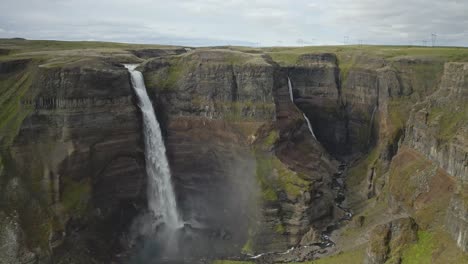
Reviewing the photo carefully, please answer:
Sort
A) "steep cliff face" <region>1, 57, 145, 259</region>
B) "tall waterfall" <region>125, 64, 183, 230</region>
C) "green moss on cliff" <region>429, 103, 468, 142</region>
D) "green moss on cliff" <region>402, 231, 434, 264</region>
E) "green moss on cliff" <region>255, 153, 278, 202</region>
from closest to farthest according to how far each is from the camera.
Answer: "green moss on cliff" <region>402, 231, 434, 264</region>, "steep cliff face" <region>1, 57, 145, 259</region>, "green moss on cliff" <region>429, 103, 468, 142</region>, "green moss on cliff" <region>255, 153, 278, 202</region>, "tall waterfall" <region>125, 64, 183, 230</region>

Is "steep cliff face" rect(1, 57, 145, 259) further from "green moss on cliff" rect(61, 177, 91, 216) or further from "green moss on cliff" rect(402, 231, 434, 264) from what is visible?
"green moss on cliff" rect(402, 231, 434, 264)

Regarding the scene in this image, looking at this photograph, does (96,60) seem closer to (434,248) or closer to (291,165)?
(291,165)

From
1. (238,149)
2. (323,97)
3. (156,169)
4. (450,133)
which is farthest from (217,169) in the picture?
(323,97)

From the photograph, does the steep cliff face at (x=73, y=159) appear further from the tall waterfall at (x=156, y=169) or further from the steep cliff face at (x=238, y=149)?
the steep cliff face at (x=238, y=149)

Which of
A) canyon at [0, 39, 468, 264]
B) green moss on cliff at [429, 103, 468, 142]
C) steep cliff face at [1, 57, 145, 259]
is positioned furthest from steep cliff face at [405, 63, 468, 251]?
steep cliff face at [1, 57, 145, 259]

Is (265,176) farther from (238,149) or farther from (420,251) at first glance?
(420,251)
